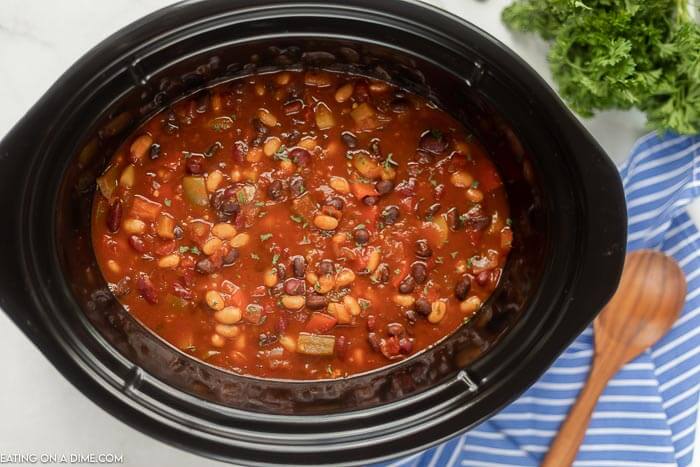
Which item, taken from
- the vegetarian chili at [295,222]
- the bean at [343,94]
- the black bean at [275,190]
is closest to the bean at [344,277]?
the vegetarian chili at [295,222]

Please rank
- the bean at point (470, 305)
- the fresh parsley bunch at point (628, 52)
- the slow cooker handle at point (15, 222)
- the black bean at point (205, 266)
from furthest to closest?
the bean at point (470, 305) < the black bean at point (205, 266) < the fresh parsley bunch at point (628, 52) < the slow cooker handle at point (15, 222)

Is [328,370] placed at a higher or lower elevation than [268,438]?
higher

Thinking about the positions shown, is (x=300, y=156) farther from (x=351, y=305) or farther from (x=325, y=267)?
(x=351, y=305)

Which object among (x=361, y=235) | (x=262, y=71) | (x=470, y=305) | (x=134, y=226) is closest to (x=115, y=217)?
(x=134, y=226)

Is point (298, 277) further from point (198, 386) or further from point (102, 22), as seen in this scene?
point (102, 22)

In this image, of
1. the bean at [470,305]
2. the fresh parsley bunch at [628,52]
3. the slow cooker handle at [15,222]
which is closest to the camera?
the slow cooker handle at [15,222]

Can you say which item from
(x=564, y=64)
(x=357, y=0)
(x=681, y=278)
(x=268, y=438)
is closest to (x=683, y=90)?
(x=564, y=64)

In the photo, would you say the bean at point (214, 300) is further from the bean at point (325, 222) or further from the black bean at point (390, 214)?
the black bean at point (390, 214)
